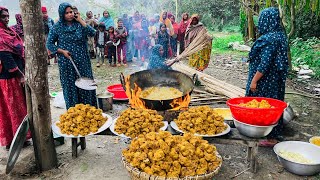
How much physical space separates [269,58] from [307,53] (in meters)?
7.23

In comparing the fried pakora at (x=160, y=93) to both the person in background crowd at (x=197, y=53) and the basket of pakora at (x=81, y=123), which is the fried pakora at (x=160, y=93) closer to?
the basket of pakora at (x=81, y=123)

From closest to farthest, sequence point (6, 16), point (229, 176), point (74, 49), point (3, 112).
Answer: point (229, 176), point (6, 16), point (3, 112), point (74, 49)

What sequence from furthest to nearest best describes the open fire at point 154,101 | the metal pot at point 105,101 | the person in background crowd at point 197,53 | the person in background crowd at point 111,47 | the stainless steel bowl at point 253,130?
the person in background crowd at point 111,47 < the person in background crowd at point 197,53 < the metal pot at point 105,101 < the open fire at point 154,101 < the stainless steel bowl at point 253,130

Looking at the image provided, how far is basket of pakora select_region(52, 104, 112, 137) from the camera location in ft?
10.1

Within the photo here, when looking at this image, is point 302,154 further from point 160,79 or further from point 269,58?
point 160,79

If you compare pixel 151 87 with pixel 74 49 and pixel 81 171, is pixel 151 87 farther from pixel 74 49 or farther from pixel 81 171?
pixel 81 171

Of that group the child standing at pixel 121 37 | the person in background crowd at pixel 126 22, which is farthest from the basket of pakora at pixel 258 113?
the person in background crowd at pixel 126 22

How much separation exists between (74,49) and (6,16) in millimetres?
1019

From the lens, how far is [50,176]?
3.28 m

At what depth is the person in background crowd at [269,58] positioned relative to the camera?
346 centimetres

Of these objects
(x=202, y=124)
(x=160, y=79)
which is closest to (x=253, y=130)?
(x=202, y=124)

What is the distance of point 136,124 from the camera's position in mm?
2945

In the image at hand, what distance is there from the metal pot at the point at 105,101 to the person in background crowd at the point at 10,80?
5.51 ft

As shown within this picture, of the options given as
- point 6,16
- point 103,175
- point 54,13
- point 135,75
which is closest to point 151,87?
point 135,75
